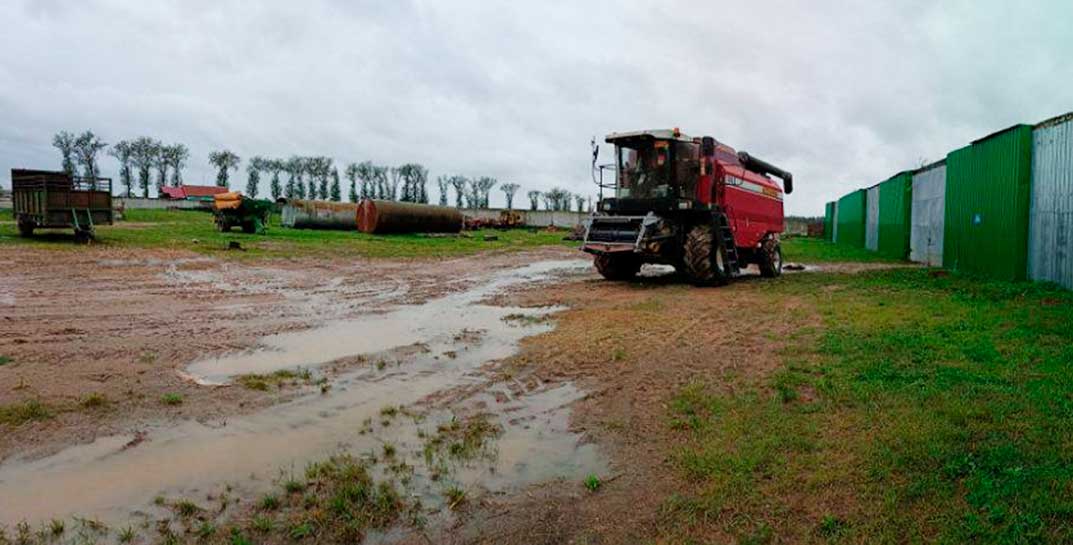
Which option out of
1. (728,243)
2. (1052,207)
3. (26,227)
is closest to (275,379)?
(728,243)

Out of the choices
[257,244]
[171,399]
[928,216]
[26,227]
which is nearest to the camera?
[171,399]

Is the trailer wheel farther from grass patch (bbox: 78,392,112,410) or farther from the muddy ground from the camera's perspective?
grass patch (bbox: 78,392,112,410)

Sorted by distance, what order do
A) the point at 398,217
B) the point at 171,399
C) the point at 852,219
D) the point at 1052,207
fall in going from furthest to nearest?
the point at 852,219 < the point at 398,217 < the point at 1052,207 < the point at 171,399

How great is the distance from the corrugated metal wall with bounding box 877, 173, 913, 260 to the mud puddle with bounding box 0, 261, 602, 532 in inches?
908

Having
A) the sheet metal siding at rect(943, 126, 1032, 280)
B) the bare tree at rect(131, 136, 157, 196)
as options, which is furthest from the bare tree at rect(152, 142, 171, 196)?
the sheet metal siding at rect(943, 126, 1032, 280)

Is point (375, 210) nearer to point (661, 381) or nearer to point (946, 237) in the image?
point (946, 237)

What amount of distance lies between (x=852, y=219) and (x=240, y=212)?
3264 cm

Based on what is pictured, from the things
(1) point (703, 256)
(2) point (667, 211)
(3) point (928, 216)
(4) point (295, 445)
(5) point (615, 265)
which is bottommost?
(4) point (295, 445)

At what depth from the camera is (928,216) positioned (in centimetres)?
2217

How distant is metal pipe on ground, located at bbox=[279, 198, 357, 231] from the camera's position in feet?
113

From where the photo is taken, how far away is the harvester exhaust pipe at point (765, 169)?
1731 cm

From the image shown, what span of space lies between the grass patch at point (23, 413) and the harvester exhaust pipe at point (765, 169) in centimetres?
1545

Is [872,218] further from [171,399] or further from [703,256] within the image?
[171,399]

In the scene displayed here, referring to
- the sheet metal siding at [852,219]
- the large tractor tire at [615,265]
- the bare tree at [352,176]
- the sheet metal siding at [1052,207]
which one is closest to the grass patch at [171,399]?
the large tractor tire at [615,265]
